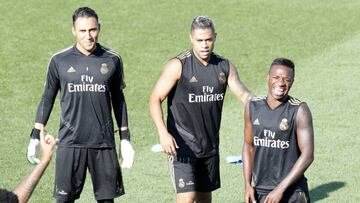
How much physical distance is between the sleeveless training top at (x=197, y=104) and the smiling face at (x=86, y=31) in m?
1.04

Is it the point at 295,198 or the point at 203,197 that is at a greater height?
the point at 295,198

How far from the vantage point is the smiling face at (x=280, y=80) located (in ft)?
32.7

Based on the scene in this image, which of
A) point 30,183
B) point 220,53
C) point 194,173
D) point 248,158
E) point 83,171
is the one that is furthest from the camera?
point 220,53

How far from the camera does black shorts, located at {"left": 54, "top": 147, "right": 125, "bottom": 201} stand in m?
11.2

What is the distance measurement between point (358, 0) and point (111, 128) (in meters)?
18.2

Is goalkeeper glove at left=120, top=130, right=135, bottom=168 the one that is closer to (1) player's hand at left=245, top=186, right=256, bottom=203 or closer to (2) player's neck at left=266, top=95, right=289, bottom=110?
(1) player's hand at left=245, top=186, right=256, bottom=203

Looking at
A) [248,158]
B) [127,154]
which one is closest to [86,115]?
[127,154]

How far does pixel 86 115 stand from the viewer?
36.4 feet

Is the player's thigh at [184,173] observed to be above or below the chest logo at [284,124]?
below

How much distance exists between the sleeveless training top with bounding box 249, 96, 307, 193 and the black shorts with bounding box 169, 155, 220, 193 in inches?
52.2

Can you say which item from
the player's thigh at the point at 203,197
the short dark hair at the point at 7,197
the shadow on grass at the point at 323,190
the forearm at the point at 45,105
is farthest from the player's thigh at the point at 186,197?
the short dark hair at the point at 7,197

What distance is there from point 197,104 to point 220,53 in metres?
11.8

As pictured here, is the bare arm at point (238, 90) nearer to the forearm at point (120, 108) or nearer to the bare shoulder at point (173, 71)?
the bare shoulder at point (173, 71)

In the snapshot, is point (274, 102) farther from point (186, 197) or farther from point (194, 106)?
point (186, 197)
